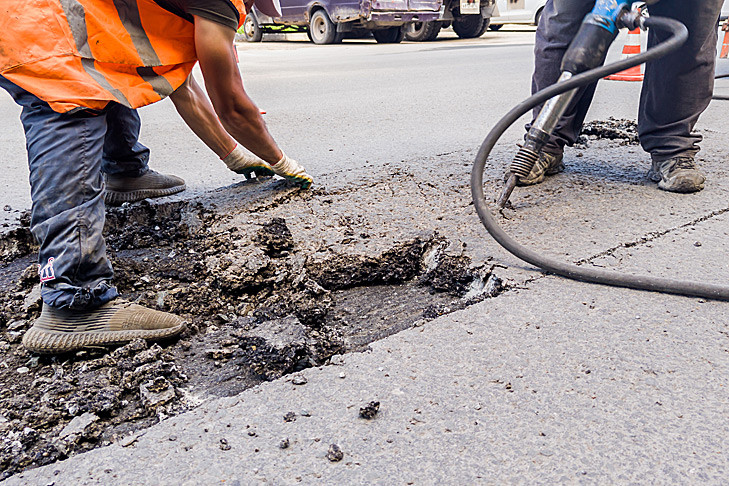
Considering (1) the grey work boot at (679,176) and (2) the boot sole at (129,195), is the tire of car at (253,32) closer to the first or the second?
(2) the boot sole at (129,195)

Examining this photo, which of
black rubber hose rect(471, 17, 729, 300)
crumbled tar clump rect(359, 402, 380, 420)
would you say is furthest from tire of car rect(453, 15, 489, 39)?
crumbled tar clump rect(359, 402, 380, 420)

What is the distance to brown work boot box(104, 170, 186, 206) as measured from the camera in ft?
9.38

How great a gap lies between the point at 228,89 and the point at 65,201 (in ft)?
2.71

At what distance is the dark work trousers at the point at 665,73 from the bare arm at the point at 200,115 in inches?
61.9

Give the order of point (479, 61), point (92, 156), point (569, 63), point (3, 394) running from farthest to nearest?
1. point (479, 61)
2. point (569, 63)
3. point (92, 156)
4. point (3, 394)

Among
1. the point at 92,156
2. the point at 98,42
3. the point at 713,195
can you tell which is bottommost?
the point at 713,195

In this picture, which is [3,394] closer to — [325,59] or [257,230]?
[257,230]

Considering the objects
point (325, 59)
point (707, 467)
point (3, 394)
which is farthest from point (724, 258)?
point (325, 59)

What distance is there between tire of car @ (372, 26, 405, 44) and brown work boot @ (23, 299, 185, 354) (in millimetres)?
12694

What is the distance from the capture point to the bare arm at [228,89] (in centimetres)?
210

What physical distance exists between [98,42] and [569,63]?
180 centimetres

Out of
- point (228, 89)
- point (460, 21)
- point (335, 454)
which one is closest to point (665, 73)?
point (228, 89)

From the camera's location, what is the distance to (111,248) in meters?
2.47

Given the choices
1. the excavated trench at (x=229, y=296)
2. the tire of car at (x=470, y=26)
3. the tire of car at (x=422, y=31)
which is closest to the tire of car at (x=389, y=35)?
the tire of car at (x=422, y=31)
